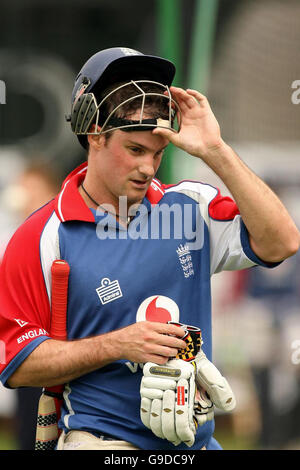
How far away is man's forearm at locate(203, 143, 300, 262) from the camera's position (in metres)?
1.99

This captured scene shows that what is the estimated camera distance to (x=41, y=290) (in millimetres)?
2098

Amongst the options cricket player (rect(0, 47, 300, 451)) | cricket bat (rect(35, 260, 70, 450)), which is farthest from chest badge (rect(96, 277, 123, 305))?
cricket bat (rect(35, 260, 70, 450))

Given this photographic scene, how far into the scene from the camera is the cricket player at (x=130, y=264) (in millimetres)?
2002

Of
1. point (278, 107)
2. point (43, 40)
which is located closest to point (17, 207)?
point (43, 40)

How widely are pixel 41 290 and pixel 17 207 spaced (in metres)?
2.52

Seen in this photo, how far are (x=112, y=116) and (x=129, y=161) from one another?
0.49 ft

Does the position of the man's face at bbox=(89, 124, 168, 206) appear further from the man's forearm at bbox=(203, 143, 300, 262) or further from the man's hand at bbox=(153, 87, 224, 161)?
the man's forearm at bbox=(203, 143, 300, 262)

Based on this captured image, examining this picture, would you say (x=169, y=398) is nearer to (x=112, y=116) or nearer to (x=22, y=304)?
(x=22, y=304)

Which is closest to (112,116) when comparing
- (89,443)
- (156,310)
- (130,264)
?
(130,264)

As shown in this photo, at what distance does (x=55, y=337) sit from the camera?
6.91 ft

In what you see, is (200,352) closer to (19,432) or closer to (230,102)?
(19,432)

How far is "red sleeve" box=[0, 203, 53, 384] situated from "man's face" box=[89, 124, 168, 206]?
290 mm

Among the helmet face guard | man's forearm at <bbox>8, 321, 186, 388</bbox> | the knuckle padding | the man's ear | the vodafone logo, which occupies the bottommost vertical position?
the knuckle padding

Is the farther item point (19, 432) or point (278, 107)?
point (278, 107)
